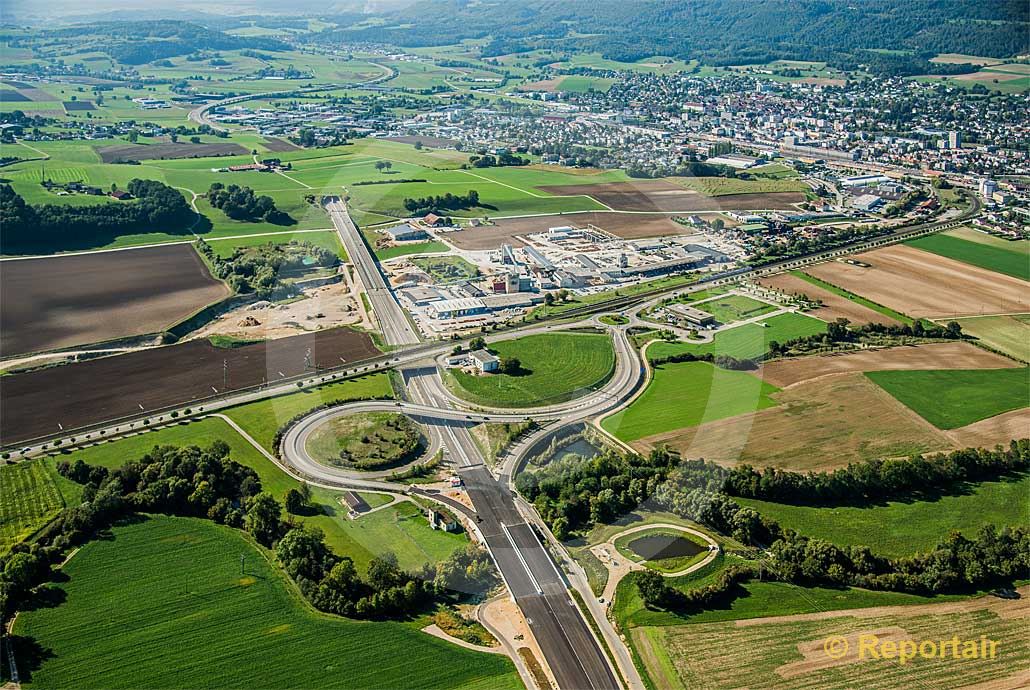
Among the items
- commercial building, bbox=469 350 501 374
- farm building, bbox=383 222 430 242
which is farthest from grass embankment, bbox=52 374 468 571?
farm building, bbox=383 222 430 242

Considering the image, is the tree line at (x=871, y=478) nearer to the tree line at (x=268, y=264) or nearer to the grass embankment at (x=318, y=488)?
the grass embankment at (x=318, y=488)

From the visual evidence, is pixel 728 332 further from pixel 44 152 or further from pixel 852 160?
pixel 44 152

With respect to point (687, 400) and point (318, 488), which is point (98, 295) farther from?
point (687, 400)

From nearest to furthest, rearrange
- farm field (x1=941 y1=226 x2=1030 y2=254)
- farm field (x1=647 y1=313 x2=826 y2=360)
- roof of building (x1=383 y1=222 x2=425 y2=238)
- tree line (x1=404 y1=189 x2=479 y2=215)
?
1. farm field (x1=647 y1=313 x2=826 y2=360)
2. farm field (x1=941 y1=226 x2=1030 y2=254)
3. roof of building (x1=383 y1=222 x2=425 y2=238)
4. tree line (x1=404 y1=189 x2=479 y2=215)

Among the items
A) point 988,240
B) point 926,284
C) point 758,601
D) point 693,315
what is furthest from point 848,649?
point 988,240

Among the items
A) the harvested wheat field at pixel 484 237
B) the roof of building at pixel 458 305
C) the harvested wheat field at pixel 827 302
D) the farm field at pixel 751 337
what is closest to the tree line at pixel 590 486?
the farm field at pixel 751 337

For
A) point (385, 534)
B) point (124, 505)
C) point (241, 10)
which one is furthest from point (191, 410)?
point (241, 10)

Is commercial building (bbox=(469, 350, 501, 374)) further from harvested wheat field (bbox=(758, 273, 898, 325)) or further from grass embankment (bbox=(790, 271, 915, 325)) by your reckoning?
grass embankment (bbox=(790, 271, 915, 325))
